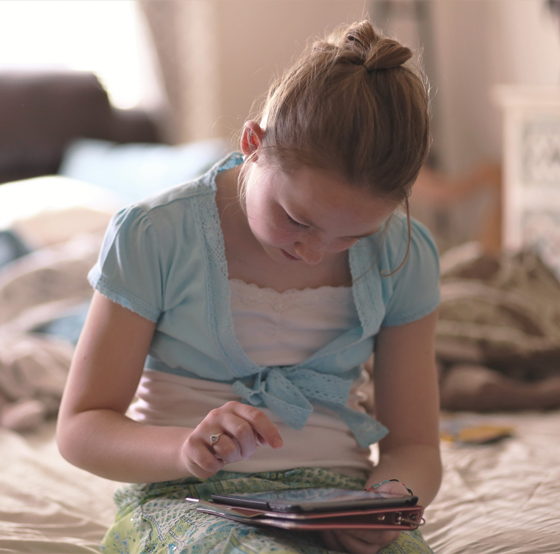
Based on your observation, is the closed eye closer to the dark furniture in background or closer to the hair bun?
the hair bun

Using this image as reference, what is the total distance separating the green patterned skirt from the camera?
66cm

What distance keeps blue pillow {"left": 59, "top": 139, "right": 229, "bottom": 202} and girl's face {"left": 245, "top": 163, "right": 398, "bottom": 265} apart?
1.35 m

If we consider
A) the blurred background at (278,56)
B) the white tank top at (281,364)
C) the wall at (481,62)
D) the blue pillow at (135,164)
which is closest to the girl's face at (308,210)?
the white tank top at (281,364)

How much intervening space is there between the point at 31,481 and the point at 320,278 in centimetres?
60

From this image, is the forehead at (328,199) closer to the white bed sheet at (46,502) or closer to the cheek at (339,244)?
the cheek at (339,244)

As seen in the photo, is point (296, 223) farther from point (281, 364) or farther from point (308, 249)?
point (281, 364)

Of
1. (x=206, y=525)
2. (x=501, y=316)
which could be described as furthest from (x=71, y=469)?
(x=501, y=316)

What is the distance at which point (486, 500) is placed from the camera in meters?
1.05

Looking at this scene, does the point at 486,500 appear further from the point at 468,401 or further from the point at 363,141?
the point at 363,141

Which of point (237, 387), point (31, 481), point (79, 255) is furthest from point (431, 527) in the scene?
point (79, 255)

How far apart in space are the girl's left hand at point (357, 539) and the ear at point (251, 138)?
393 millimetres

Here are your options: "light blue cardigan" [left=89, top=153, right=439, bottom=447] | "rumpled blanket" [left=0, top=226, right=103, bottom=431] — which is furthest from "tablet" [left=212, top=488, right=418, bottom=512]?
"rumpled blanket" [left=0, top=226, right=103, bottom=431]

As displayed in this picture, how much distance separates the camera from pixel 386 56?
2.31 ft

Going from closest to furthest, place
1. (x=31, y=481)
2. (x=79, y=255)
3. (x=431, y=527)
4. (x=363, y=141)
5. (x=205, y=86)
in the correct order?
1. (x=363, y=141)
2. (x=431, y=527)
3. (x=31, y=481)
4. (x=79, y=255)
5. (x=205, y=86)
